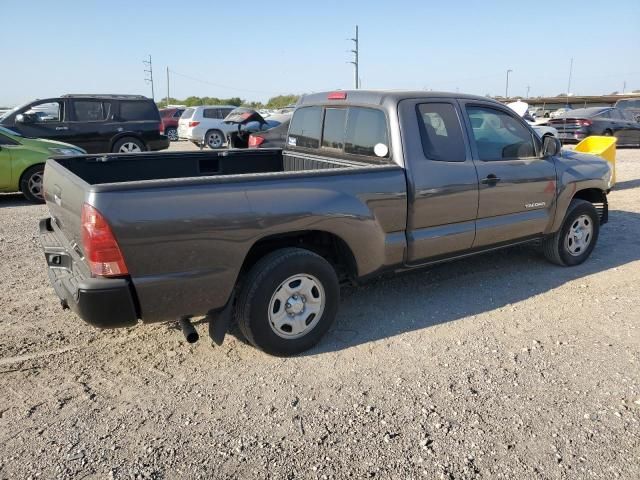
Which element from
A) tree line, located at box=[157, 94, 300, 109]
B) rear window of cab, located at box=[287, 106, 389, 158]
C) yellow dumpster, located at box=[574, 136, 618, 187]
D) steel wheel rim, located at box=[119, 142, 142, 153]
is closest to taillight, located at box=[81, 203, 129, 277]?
rear window of cab, located at box=[287, 106, 389, 158]

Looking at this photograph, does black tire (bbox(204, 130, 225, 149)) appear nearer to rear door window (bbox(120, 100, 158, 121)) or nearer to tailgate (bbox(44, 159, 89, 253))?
rear door window (bbox(120, 100, 158, 121))

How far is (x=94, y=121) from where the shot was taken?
39.2 ft

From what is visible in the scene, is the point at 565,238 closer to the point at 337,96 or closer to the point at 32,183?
the point at 337,96

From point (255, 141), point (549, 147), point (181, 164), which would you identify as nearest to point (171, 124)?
point (255, 141)

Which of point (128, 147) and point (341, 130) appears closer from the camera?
point (341, 130)

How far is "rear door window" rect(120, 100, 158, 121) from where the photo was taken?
12.4 metres

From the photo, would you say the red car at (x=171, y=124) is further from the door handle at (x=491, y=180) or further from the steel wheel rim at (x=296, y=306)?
the steel wheel rim at (x=296, y=306)

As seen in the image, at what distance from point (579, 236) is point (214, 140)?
53.3ft

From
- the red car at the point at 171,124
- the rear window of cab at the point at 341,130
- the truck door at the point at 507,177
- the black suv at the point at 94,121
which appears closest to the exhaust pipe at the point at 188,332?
the rear window of cab at the point at 341,130

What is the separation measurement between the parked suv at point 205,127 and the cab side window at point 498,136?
15650mm

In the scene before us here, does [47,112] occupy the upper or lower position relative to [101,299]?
upper

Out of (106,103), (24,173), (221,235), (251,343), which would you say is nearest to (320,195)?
(221,235)

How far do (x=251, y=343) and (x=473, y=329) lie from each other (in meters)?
1.76

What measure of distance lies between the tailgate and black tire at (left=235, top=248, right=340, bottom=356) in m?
1.07
